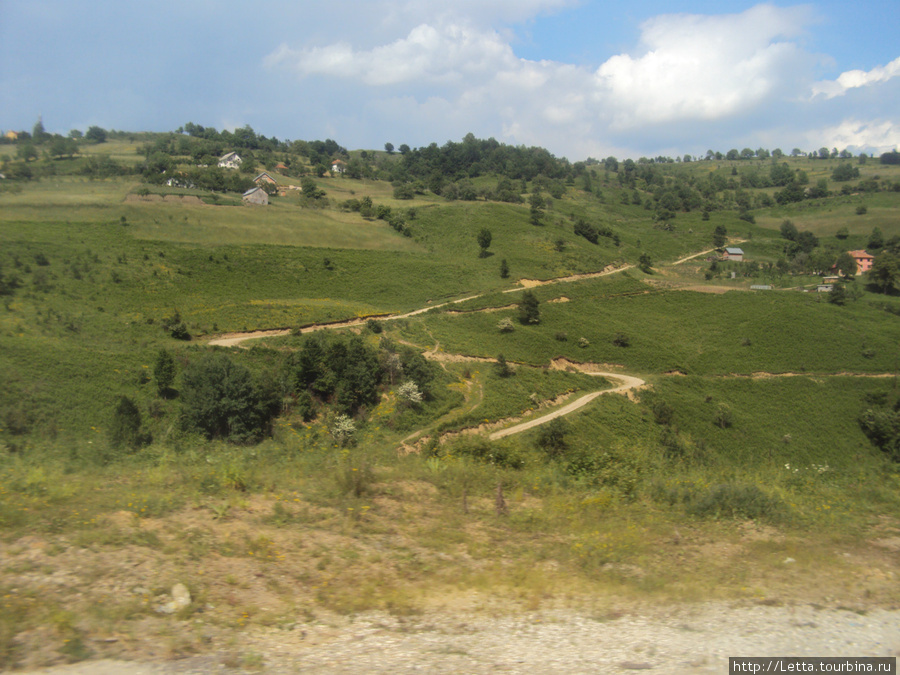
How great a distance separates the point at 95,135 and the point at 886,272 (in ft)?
503

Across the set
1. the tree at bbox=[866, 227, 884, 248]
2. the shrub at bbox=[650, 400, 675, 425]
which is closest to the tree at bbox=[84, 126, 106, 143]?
the shrub at bbox=[650, 400, 675, 425]

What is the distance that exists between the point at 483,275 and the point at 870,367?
40230 mm

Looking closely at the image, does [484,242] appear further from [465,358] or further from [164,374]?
[164,374]

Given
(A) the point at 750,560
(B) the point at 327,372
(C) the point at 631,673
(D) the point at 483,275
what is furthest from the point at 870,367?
(C) the point at 631,673

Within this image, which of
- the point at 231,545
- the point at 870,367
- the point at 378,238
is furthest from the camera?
the point at 378,238

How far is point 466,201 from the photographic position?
88.8 metres

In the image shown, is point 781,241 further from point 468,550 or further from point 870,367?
point 468,550

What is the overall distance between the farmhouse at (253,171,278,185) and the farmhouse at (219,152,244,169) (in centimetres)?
1503

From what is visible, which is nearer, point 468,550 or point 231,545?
point 231,545

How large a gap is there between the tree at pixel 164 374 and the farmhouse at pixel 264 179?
201 ft

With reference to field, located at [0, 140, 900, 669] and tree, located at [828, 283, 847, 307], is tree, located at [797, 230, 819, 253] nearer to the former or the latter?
field, located at [0, 140, 900, 669]

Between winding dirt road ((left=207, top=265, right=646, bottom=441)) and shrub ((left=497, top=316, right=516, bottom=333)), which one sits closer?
winding dirt road ((left=207, top=265, right=646, bottom=441))

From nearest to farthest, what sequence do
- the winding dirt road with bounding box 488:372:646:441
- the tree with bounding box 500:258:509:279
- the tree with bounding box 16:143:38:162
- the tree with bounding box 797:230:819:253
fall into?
the winding dirt road with bounding box 488:372:646:441
the tree with bounding box 500:258:509:279
the tree with bounding box 16:143:38:162
the tree with bounding box 797:230:819:253

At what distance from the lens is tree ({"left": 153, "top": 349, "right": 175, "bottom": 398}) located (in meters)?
27.7
